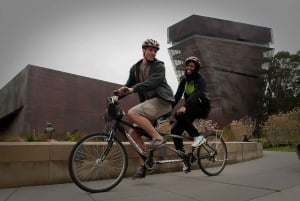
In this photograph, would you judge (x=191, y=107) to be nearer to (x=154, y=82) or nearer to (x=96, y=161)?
(x=154, y=82)

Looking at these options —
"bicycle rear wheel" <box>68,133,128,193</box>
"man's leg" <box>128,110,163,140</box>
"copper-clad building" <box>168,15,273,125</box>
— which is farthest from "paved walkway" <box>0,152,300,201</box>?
"copper-clad building" <box>168,15,273,125</box>

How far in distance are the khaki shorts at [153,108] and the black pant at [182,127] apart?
1.55ft

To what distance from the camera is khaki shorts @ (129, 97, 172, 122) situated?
4246 mm

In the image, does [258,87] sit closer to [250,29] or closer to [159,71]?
[250,29]

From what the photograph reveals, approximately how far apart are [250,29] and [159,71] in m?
85.7

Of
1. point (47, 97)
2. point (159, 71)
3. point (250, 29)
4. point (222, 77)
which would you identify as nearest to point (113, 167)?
point (159, 71)

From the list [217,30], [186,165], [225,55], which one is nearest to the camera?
[186,165]

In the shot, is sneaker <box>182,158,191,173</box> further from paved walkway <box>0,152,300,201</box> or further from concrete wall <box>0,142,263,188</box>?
concrete wall <box>0,142,263,188</box>

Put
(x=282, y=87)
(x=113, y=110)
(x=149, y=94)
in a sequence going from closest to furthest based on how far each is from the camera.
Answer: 1. (x=113, y=110)
2. (x=149, y=94)
3. (x=282, y=87)

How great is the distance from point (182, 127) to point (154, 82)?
1.12m

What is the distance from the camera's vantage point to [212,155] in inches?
211

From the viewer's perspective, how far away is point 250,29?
3280 inches

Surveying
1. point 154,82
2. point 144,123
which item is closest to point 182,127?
point 144,123

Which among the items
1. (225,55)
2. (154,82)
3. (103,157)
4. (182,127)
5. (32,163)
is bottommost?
(32,163)
